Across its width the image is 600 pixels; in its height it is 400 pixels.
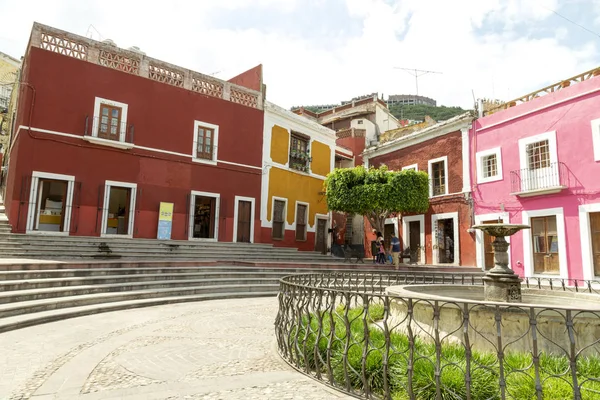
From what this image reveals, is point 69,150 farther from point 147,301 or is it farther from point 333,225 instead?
point 333,225

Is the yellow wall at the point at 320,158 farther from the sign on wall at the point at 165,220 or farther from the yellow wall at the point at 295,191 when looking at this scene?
the sign on wall at the point at 165,220

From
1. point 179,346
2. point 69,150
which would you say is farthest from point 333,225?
point 179,346

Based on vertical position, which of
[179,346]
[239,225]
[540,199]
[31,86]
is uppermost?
[31,86]

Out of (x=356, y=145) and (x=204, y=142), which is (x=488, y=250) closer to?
(x=356, y=145)

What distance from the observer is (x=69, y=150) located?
13.4 metres

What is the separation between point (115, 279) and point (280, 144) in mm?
12311

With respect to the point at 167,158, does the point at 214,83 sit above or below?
above

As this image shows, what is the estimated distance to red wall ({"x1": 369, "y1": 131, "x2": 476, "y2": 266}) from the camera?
16859 millimetres

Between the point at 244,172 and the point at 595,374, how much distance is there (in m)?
15.7

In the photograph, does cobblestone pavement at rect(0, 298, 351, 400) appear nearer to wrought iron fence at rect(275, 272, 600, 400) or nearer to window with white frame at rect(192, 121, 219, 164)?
wrought iron fence at rect(275, 272, 600, 400)

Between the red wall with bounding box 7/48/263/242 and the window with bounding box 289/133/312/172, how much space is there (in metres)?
2.44

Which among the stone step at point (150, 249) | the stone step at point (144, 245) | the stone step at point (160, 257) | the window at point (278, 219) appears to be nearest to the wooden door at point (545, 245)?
the stone step at point (160, 257)

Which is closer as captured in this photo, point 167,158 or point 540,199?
point 540,199

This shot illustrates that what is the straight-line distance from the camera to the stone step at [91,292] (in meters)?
6.58
